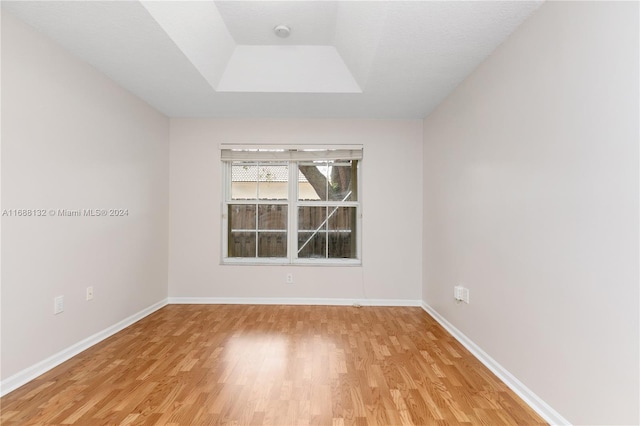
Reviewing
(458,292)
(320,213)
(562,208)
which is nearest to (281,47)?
(320,213)

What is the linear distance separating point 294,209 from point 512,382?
3024 mm

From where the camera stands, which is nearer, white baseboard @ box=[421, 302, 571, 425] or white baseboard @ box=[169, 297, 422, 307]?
white baseboard @ box=[421, 302, 571, 425]

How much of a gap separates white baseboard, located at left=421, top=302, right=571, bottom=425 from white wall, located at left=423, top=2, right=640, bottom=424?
1.5 inches

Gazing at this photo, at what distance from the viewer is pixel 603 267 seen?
5.04ft

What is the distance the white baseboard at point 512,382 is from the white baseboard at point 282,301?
3.23 feet

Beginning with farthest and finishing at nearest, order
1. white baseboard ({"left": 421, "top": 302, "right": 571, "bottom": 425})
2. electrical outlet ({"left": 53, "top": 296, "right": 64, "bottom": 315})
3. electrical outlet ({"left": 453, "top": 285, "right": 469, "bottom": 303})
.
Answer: electrical outlet ({"left": 453, "top": 285, "right": 469, "bottom": 303}), electrical outlet ({"left": 53, "top": 296, "right": 64, "bottom": 315}), white baseboard ({"left": 421, "top": 302, "right": 571, "bottom": 425})

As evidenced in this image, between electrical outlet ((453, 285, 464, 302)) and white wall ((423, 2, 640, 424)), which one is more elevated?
white wall ((423, 2, 640, 424))

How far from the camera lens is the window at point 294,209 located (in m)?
4.47

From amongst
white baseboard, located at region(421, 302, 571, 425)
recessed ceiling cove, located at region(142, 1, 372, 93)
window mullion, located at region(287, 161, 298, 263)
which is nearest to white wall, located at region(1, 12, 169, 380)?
recessed ceiling cove, located at region(142, 1, 372, 93)

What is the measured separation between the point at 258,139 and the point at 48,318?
112 inches

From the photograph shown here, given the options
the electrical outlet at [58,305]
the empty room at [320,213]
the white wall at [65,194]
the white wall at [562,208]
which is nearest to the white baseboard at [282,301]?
the empty room at [320,213]

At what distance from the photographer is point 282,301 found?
4.27 metres

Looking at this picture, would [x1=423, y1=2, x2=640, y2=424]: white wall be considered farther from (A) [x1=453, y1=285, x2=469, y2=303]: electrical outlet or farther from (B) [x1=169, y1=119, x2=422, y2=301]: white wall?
(B) [x1=169, y1=119, x2=422, y2=301]: white wall

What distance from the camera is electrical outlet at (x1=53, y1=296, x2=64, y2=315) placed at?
2.48m
